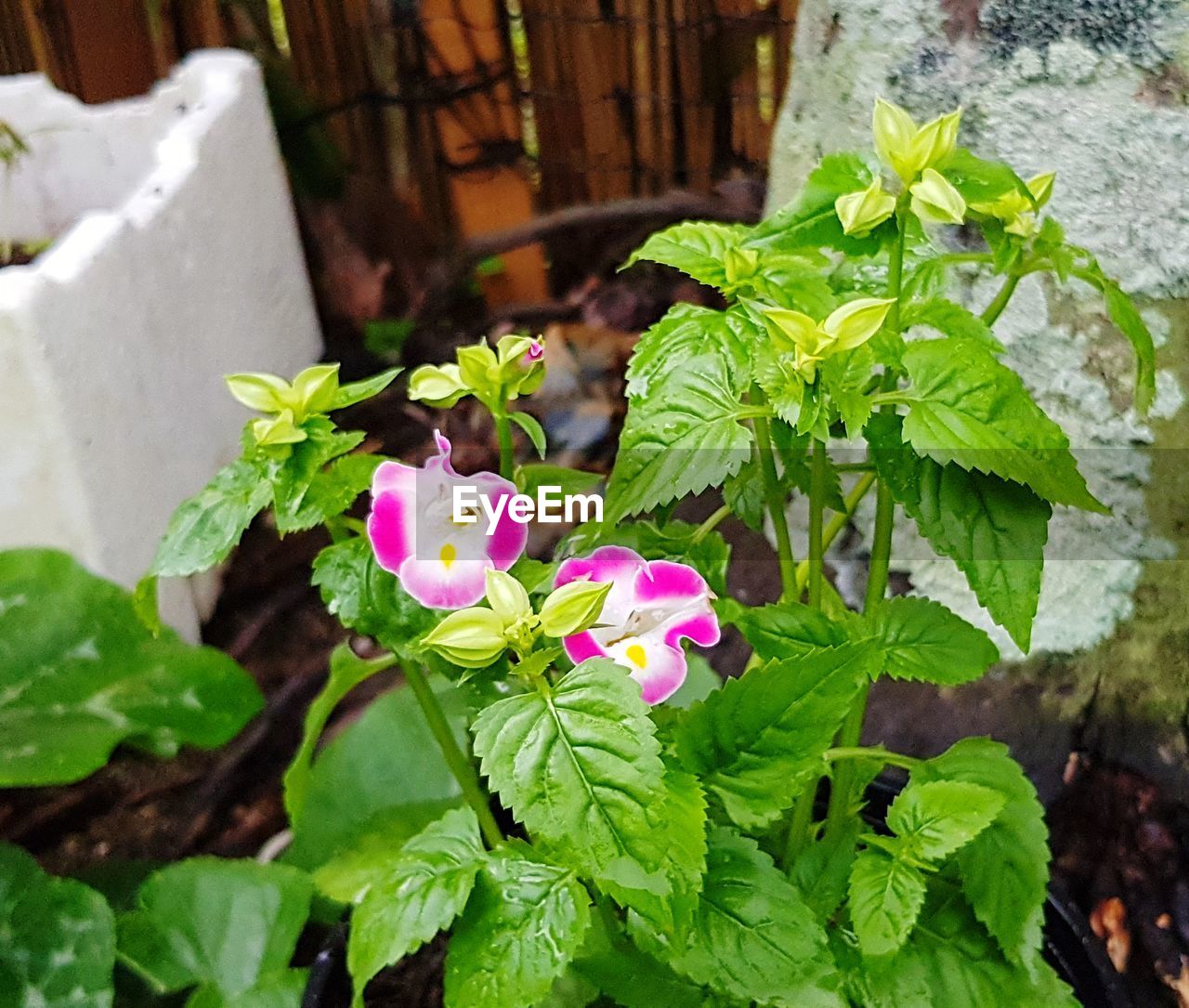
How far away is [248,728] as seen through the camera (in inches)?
48.6

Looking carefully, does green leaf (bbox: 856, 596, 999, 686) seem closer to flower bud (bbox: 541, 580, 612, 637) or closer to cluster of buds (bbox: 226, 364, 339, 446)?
flower bud (bbox: 541, 580, 612, 637)

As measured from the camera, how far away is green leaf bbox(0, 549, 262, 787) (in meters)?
0.94

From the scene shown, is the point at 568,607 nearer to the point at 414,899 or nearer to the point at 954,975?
the point at 414,899

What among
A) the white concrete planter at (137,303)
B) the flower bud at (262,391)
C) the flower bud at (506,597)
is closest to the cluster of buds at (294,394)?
the flower bud at (262,391)

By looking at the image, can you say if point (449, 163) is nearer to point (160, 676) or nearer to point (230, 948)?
point (160, 676)

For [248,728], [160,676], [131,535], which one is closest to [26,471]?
[131,535]

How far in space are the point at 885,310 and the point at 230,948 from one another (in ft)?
2.49

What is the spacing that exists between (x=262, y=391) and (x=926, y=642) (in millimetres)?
390

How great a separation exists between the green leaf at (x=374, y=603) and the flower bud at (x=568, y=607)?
0.09 metres

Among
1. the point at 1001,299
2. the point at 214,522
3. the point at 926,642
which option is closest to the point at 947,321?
the point at 1001,299

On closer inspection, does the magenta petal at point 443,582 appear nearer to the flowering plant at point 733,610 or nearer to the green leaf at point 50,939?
the flowering plant at point 733,610

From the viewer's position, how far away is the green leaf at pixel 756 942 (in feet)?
1.76

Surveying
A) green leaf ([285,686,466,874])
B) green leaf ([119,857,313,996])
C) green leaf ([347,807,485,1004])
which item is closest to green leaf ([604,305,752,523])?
green leaf ([347,807,485,1004])

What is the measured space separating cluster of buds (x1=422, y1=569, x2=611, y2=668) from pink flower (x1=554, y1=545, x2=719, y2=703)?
0.19 ft
